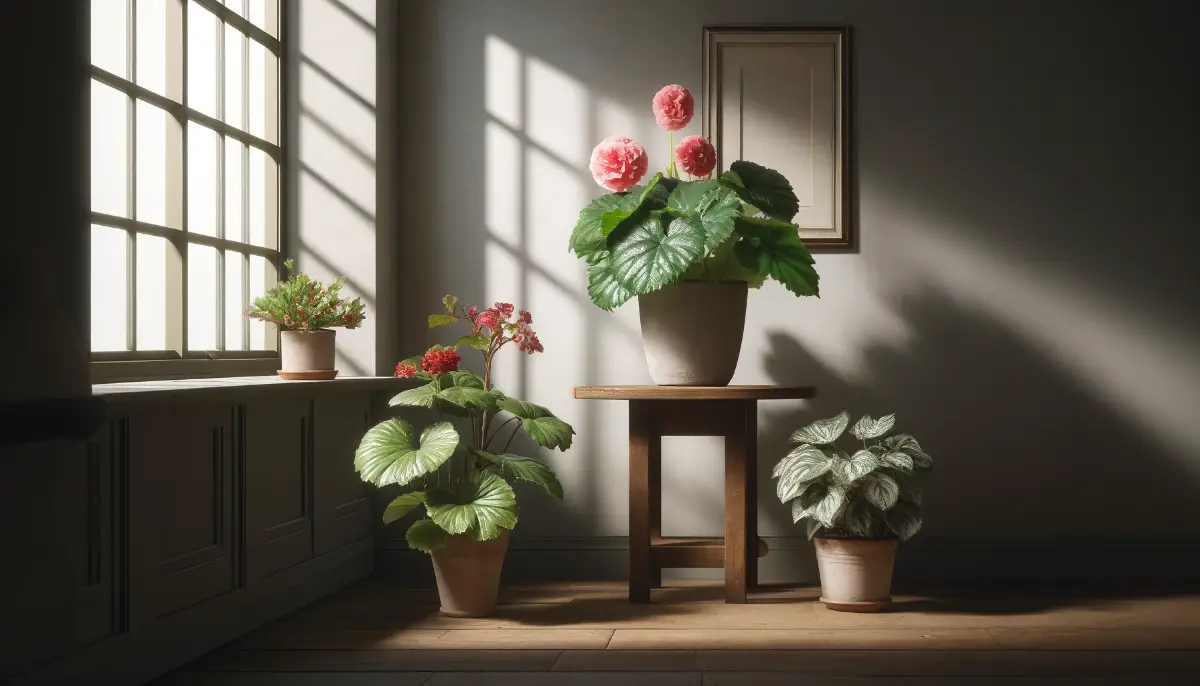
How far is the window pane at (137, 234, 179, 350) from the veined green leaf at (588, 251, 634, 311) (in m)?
1.16

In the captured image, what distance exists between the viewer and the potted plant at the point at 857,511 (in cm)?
303

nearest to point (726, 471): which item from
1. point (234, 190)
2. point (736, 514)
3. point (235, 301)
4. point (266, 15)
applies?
point (736, 514)

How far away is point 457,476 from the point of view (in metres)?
3.27

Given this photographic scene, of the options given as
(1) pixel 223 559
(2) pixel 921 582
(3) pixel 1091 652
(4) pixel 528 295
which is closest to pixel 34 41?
(1) pixel 223 559

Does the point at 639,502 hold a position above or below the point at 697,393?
below

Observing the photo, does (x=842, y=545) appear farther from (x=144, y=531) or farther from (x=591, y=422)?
(x=144, y=531)

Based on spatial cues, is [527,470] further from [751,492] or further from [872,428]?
[872,428]

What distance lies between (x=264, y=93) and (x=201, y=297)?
0.87 metres

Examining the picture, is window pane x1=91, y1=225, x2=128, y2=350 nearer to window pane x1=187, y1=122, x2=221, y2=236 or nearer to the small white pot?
window pane x1=187, y1=122, x2=221, y2=236

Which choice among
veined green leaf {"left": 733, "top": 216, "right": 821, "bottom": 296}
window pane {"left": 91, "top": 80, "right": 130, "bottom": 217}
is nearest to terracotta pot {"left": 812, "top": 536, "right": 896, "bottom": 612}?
veined green leaf {"left": 733, "top": 216, "right": 821, "bottom": 296}

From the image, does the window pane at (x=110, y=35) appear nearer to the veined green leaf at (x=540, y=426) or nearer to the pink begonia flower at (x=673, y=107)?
the veined green leaf at (x=540, y=426)

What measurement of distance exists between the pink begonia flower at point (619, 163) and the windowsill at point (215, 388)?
39.7 inches

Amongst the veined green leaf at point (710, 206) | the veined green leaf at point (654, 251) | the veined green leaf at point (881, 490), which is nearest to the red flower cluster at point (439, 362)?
the veined green leaf at point (654, 251)

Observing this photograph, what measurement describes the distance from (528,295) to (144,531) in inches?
68.3
